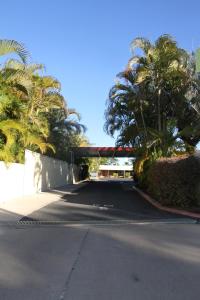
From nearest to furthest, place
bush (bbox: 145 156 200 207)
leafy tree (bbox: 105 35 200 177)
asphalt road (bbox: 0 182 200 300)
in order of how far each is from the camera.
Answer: asphalt road (bbox: 0 182 200 300), bush (bbox: 145 156 200 207), leafy tree (bbox: 105 35 200 177)

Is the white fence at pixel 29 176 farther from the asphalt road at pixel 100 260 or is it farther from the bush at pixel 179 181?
the asphalt road at pixel 100 260

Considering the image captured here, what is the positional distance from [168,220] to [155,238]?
449 centimetres

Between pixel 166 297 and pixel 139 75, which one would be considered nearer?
pixel 166 297

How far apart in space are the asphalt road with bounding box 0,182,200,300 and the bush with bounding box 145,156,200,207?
4171 millimetres

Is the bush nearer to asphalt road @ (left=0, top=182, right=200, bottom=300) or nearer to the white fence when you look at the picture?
asphalt road @ (left=0, top=182, right=200, bottom=300)

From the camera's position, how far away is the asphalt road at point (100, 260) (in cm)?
693

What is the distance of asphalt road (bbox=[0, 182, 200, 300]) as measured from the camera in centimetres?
693

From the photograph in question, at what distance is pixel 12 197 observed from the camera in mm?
25328

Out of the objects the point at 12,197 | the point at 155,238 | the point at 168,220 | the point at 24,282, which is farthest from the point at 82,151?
the point at 24,282

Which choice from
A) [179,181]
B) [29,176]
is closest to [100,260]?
[179,181]

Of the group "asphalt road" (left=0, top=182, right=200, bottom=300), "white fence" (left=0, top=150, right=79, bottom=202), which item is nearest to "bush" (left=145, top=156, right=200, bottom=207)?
"asphalt road" (left=0, top=182, right=200, bottom=300)

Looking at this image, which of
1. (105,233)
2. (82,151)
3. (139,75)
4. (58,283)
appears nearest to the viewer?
(58,283)

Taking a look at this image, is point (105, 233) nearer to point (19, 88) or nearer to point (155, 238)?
point (155, 238)

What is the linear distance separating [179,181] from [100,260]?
1159cm
